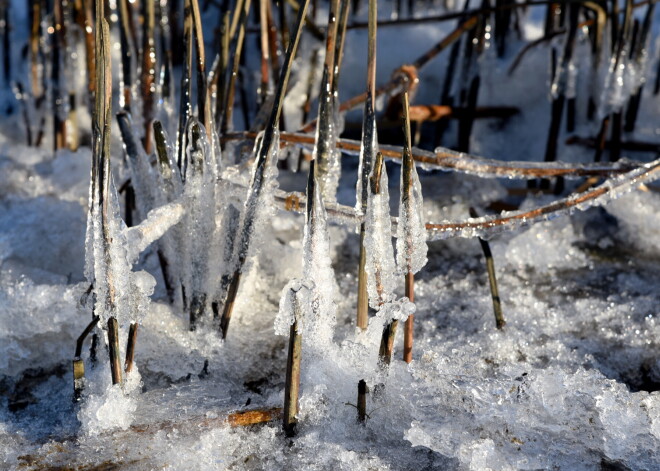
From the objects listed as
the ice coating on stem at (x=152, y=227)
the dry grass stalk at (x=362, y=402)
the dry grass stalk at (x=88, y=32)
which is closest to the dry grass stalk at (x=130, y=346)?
the ice coating on stem at (x=152, y=227)

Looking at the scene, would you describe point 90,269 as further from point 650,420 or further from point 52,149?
point 52,149

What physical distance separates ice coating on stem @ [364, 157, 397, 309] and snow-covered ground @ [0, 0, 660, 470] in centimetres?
5

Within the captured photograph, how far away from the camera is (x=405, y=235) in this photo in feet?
3.24

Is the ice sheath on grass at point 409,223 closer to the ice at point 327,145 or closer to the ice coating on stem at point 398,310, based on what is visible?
the ice coating on stem at point 398,310

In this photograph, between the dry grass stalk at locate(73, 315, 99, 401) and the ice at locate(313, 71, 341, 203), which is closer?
the dry grass stalk at locate(73, 315, 99, 401)

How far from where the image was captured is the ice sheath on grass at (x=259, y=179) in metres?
1.00

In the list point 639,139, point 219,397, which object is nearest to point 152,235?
point 219,397

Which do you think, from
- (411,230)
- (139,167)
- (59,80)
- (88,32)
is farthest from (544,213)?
(59,80)

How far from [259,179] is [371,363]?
34 cm

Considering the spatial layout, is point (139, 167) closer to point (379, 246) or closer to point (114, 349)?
point (114, 349)

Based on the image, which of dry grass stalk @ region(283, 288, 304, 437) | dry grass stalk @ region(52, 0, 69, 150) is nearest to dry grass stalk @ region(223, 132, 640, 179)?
dry grass stalk @ region(283, 288, 304, 437)

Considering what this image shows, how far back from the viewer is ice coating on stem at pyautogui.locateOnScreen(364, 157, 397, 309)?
0.97 meters

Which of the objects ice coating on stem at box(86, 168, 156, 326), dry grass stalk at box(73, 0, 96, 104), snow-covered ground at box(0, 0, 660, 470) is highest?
dry grass stalk at box(73, 0, 96, 104)

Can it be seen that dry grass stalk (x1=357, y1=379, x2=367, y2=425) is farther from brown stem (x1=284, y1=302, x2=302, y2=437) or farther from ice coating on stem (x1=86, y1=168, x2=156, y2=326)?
ice coating on stem (x1=86, y1=168, x2=156, y2=326)
